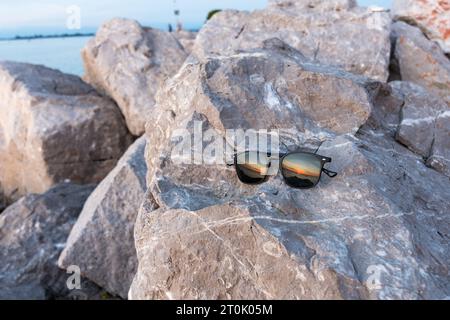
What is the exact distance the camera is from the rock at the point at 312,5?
6.04 meters

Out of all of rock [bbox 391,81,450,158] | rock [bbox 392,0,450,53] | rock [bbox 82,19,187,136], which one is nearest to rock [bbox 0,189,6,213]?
rock [bbox 82,19,187,136]

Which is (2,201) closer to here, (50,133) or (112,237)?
(50,133)

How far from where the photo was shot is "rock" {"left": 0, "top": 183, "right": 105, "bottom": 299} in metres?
4.39

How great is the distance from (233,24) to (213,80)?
364 centimetres

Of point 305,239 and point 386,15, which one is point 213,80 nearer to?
point 305,239

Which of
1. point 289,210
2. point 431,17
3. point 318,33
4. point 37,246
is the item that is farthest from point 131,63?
point 289,210

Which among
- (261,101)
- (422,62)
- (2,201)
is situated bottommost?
(2,201)

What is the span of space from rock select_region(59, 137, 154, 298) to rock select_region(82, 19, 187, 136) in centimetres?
243

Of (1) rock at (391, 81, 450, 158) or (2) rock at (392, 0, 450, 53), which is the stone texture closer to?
(1) rock at (391, 81, 450, 158)

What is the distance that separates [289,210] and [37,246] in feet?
11.4

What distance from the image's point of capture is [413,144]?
118 inches

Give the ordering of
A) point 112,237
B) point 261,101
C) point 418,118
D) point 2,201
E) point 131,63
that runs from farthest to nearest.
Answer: point 2,201, point 131,63, point 112,237, point 418,118, point 261,101

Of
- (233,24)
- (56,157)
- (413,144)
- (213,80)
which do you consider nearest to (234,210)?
(213,80)

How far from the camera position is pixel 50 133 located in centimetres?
640
